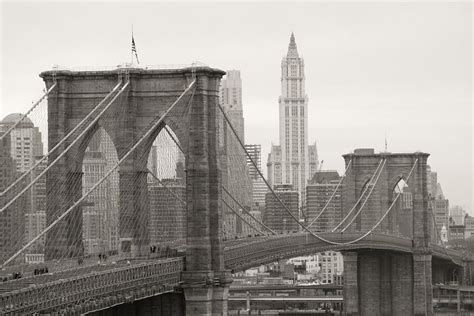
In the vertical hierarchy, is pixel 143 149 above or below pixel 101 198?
above

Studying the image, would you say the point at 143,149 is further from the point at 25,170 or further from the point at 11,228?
the point at 25,170

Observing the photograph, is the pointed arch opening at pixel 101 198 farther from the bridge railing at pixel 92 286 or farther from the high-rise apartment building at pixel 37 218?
the bridge railing at pixel 92 286

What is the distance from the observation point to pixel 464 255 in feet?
422

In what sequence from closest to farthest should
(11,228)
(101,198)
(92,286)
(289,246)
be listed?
1. (92,286)
2. (11,228)
3. (289,246)
4. (101,198)

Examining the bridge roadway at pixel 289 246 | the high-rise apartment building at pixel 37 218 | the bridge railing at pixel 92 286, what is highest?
the high-rise apartment building at pixel 37 218

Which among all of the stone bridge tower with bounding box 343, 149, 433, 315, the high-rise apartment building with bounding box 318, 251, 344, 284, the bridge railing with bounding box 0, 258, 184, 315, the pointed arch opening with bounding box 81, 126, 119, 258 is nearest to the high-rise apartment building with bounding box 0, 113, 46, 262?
the pointed arch opening with bounding box 81, 126, 119, 258

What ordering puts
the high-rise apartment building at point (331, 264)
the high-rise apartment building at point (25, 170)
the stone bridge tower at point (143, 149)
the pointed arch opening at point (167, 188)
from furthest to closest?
the high-rise apartment building at point (331, 264), the high-rise apartment building at point (25, 170), the pointed arch opening at point (167, 188), the stone bridge tower at point (143, 149)

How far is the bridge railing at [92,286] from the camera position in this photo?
122 feet

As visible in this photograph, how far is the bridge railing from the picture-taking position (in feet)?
122

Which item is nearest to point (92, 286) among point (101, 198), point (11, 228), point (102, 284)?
point (102, 284)

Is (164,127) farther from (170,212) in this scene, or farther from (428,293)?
(428,293)

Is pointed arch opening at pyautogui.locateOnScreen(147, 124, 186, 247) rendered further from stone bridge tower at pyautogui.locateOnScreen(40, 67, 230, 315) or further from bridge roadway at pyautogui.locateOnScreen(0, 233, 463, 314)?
bridge roadway at pyautogui.locateOnScreen(0, 233, 463, 314)

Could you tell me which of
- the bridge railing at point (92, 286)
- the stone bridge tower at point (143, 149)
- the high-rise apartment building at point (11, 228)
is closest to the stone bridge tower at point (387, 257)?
the high-rise apartment building at point (11, 228)

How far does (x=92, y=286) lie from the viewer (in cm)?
4125
